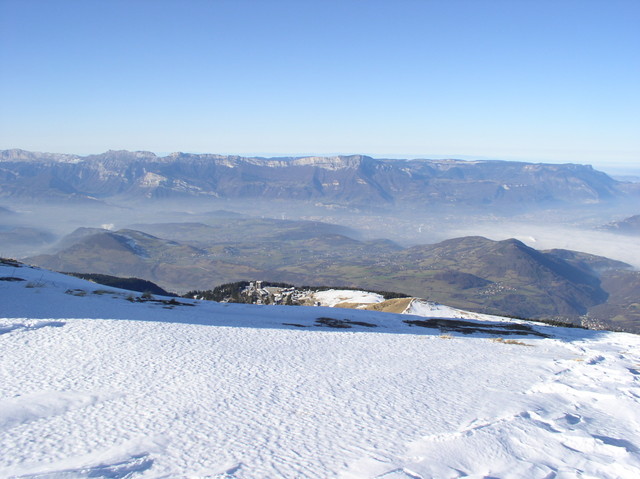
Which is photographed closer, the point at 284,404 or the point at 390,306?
the point at 284,404

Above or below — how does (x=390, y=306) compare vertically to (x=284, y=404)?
below

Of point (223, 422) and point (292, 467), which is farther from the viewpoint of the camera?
point (223, 422)

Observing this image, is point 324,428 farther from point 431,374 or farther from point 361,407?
point 431,374

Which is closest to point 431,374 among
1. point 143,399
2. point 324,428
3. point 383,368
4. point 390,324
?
point 383,368

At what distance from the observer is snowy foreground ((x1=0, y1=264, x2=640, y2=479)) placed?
888 cm

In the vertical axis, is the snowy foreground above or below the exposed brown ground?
above

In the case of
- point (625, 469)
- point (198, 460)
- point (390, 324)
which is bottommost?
point (390, 324)

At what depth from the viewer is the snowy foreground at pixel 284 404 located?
29.1ft

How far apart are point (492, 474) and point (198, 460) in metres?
6.08

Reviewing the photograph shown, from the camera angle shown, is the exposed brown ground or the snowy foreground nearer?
the snowy foreground

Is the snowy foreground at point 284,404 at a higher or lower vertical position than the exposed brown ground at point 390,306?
higher

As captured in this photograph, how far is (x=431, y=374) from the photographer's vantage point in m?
16.5

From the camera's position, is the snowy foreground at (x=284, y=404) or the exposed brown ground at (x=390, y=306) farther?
the exposed brown ground at (x=390, y=306)

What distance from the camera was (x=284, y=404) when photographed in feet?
39.6
